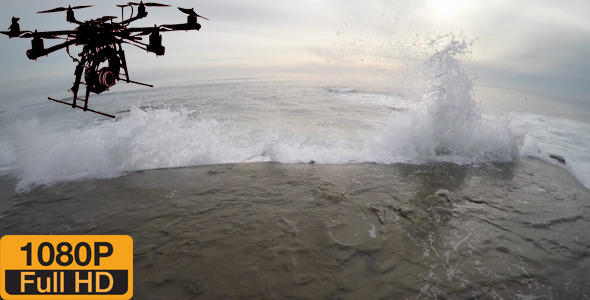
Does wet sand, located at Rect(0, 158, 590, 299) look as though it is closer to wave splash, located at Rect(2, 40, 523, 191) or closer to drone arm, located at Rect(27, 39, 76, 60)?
wave splash, located at Rect(2, 40, 523, 191)

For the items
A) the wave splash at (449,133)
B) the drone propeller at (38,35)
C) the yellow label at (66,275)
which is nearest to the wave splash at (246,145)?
the wave splash at (449,133)

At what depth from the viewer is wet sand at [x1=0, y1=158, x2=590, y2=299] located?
3055mm

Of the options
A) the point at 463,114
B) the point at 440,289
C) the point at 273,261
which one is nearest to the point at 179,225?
the point at 273,261

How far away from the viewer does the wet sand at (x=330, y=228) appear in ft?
10.0

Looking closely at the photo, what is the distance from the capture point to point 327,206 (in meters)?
4.81

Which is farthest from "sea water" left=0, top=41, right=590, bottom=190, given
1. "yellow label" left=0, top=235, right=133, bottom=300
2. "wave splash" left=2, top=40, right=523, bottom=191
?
"yellow label" left=0, top=235, right=133, bottom=300

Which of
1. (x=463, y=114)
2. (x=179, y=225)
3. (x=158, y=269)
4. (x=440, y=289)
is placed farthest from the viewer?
(x=463, y=114)

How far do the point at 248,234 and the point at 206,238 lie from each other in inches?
25.0

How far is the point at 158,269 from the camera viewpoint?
3.20 metres

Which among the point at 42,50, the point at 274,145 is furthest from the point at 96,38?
the point at 274,145

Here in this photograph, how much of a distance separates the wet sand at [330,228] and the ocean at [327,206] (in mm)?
24

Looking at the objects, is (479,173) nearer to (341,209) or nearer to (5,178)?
(341,209)

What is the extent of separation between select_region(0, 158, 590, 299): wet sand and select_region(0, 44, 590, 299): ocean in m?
0.02

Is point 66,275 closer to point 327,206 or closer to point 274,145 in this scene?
point 327,206
